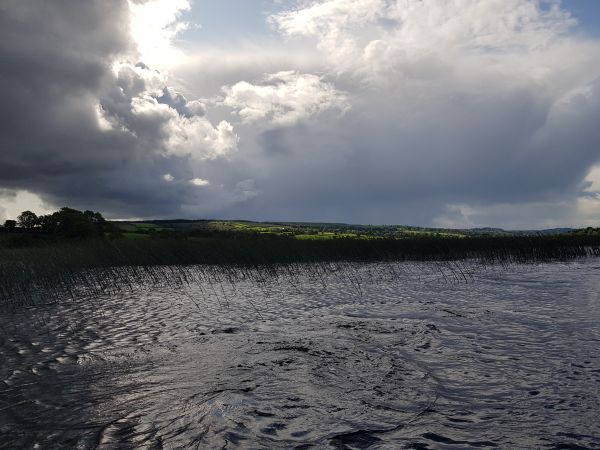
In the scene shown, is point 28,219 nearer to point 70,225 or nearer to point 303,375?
point 70,225

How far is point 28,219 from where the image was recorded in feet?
219

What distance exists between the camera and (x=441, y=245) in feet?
112

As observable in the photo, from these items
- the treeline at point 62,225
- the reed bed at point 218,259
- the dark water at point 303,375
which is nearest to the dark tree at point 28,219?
the treeline at point 62,225

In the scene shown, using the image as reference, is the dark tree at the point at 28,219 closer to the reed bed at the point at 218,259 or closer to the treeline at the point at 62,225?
the treeline at the point at 62,225

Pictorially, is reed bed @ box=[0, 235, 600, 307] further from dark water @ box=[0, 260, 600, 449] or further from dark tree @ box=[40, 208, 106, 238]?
dark tree @ box=[40, 208, 106, 238]

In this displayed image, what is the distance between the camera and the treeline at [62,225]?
63469 millimetres

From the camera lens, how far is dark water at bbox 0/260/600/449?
17.6 feet

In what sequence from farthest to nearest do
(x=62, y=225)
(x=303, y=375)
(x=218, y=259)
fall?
(x=62, y=225), (x=218, y=259), (x=303, y=375)

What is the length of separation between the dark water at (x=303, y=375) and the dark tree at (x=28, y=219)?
59.5m

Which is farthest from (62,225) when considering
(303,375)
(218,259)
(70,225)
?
(303,375)

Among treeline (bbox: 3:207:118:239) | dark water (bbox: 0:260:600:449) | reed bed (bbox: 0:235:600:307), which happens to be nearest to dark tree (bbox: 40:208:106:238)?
treeline (bbox: 3:207:118:239)

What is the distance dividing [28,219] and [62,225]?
7.42 m

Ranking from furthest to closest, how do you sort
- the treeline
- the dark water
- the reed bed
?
1. the treeline
2. the reed bed
3. the dark water

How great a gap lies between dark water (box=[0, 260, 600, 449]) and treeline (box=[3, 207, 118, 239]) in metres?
53.6
